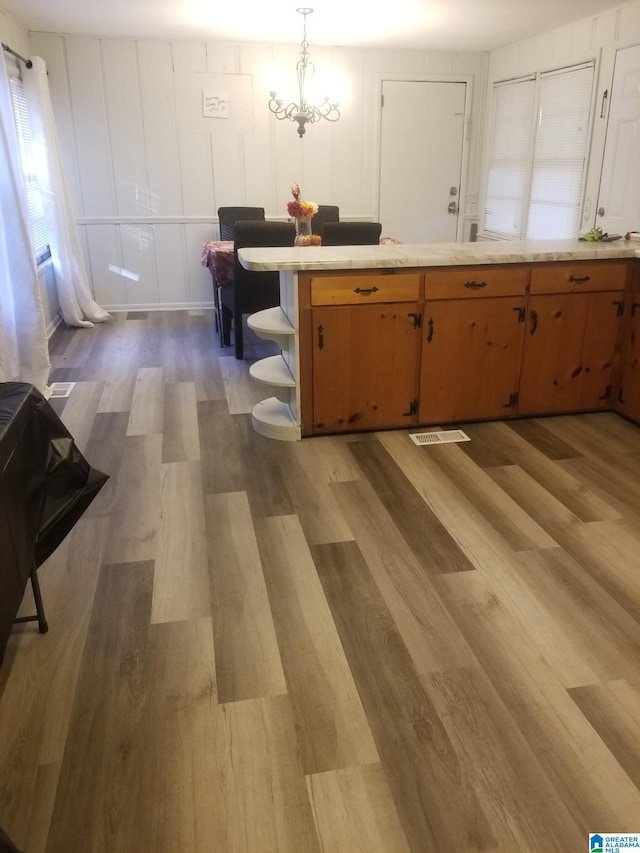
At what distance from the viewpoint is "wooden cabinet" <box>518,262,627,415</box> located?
135 inches

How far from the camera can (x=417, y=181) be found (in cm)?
656

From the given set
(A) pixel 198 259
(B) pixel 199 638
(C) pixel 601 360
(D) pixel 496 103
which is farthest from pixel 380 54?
(B) pixel 199 638

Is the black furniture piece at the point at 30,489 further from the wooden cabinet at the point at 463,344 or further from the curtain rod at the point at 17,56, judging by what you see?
the curtain rod at the point at 17,56

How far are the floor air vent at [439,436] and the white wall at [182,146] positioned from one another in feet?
12.0

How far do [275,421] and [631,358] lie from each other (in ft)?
6.27

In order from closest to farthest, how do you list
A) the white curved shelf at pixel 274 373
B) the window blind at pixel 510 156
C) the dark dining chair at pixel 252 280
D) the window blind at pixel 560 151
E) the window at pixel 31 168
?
the white curved shelf at pixel 274 373 → the dark dining chair at pixel 252 280 → the window blind at pixel 560 151 → the window at pixel 31 168 → the window blind at pixel 510 156

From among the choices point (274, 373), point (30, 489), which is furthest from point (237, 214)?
point (30, 489)

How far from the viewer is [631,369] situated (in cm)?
354

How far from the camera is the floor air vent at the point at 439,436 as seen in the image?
134 inches

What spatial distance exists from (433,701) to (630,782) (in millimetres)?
472

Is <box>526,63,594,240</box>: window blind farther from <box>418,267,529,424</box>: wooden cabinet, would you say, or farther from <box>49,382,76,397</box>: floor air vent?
<box>49,382,76,397</box>: floor air vent

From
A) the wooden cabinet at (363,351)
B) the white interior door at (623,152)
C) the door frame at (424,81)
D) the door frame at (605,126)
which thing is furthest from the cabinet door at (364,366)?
the door frame at (424,81)

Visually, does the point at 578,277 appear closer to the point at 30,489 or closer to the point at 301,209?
the point at 301,209

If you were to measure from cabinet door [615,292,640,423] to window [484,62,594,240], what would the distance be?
6.30 ft
